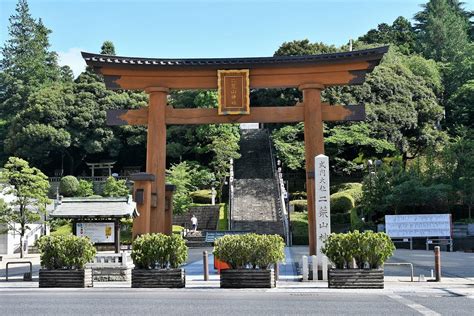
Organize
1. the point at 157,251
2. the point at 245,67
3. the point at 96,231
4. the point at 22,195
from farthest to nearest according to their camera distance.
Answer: the point at 22,195
the point at 245,67
the point at 96,231
the point at 157,251

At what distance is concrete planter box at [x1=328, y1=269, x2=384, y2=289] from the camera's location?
15.1 metres

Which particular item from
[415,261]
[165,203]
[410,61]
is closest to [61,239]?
[165,203]

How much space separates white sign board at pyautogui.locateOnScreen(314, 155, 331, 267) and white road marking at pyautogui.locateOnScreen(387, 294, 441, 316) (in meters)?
3.93

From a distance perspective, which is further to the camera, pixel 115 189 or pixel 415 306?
pixel 115 189

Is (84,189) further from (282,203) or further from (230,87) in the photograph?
(230,87)

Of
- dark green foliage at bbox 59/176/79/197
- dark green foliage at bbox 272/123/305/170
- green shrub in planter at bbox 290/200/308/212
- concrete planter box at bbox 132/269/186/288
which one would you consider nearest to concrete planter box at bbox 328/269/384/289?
concrete planter box at bbox 132/269/186/288

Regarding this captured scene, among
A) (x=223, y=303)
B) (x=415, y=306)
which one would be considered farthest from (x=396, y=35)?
(x=223, y=303)

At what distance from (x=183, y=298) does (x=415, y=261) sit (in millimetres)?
14575

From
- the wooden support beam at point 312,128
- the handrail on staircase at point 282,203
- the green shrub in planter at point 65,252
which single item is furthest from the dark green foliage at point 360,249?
the handrail on staircase at point 282,203

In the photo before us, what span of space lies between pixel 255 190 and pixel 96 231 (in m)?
27.6

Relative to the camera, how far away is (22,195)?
119 ft

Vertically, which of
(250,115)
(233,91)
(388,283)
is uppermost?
(233,91)

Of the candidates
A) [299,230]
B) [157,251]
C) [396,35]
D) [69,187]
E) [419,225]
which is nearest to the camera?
[157,251]

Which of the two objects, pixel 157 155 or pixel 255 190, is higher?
pixel 255 190
